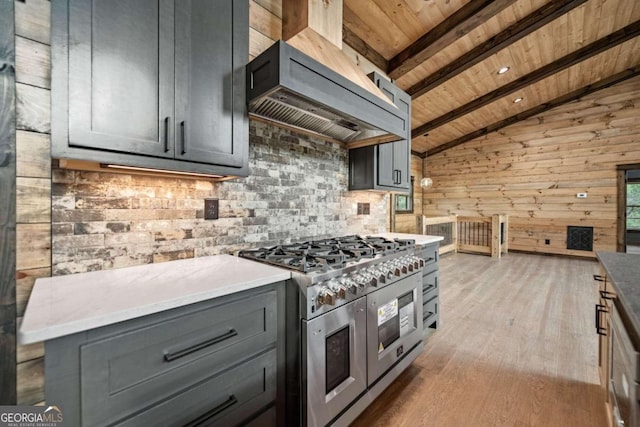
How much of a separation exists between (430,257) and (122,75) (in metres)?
2.60

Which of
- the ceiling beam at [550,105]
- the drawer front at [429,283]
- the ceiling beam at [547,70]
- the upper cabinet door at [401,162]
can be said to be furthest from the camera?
the ceiling beam at [550,105]

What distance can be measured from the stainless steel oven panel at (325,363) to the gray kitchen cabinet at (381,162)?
140 centimetres

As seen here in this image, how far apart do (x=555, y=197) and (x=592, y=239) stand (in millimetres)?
1163

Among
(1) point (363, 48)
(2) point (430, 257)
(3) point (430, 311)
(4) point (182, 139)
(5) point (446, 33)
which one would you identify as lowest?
(3) point (430, 311)

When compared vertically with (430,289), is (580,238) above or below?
above

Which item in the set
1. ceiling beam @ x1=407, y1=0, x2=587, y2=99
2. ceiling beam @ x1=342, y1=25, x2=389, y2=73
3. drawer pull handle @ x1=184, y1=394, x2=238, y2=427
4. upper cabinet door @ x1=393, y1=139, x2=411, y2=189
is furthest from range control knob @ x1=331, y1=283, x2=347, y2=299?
ceiling beam @ x1=407, y1=0, x2=587, y2=99

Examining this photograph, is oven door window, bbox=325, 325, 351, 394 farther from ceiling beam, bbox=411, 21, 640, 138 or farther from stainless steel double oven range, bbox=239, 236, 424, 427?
ceiling beam, bbox=411, 21, 640, 138

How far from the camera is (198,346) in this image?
98cm

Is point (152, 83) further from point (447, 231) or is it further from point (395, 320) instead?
point (447, 231)

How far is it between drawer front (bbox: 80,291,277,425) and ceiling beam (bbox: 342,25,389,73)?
2.95 m

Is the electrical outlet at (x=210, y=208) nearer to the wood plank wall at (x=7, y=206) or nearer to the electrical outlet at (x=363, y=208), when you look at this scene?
the wood plank wall at (x=7, y=206)

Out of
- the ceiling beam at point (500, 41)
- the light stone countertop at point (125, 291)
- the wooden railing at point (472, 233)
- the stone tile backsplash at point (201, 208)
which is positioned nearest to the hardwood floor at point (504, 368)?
the light stone countertop at point (125, 291)

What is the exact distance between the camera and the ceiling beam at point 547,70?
13.8ft

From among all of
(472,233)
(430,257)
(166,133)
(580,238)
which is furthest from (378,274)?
(580,238)
